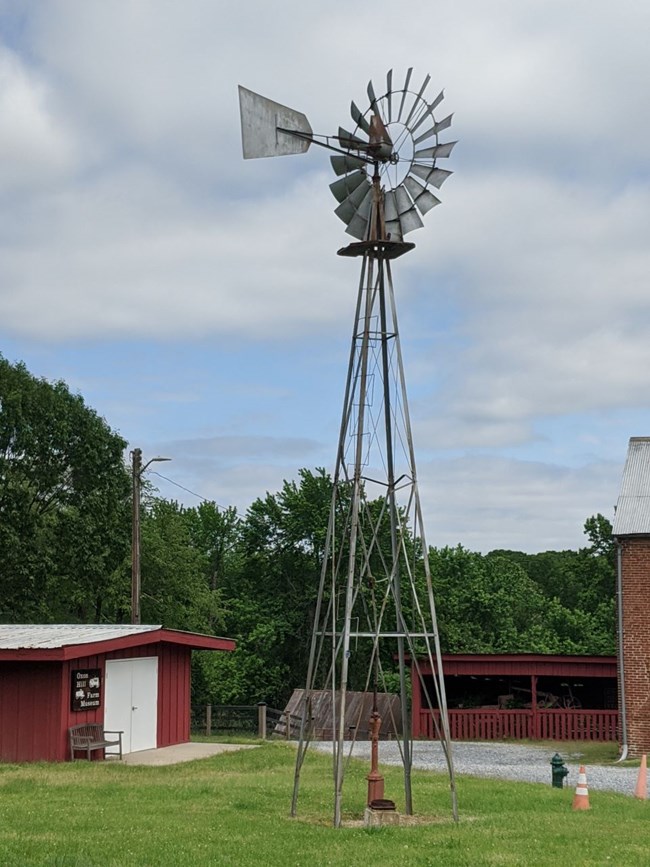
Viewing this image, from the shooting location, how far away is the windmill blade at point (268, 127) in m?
15.5

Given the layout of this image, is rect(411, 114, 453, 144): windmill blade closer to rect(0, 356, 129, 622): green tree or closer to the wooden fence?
the wooden fence

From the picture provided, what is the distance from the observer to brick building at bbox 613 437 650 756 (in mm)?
28141

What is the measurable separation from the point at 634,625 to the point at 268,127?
18041 millimetres

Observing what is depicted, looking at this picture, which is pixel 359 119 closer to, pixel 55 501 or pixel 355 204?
pixel 355 204

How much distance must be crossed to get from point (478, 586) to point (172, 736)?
27.6 m

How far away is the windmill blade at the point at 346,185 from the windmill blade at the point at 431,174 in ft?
2.44

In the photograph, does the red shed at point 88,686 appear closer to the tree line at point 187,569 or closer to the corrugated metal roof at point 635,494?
the corrugated metal roof at point 635,494

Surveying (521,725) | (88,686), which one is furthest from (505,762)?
(88,686)

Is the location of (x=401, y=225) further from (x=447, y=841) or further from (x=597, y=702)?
(x=597, y=702)

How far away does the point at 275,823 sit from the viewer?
14.9m

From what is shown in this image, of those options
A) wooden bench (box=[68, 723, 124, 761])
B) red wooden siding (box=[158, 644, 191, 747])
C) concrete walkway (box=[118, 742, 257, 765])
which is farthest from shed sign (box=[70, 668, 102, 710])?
red wooden siding (box=[158, 644, 191, 747])

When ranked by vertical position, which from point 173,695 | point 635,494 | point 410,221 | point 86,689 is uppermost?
point 410,221

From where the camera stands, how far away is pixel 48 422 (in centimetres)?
4397

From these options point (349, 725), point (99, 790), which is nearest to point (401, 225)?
point (99, 790)
